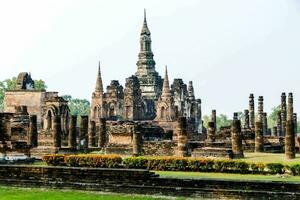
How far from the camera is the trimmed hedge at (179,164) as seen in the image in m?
15.7

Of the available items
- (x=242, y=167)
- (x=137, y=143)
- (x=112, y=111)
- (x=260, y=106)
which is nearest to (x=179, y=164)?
(x=242, y=167)

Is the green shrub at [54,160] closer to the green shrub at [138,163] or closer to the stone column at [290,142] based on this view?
the green shrub at [138,163]

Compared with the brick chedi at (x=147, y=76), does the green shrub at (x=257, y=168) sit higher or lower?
lower

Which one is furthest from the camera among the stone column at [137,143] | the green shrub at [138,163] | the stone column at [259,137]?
the stone column at [259,137]

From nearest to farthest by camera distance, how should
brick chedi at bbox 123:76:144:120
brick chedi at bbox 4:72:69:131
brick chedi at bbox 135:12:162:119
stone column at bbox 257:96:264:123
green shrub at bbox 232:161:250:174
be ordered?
green shrub at bbox 232:161:250:174
stone column at bbox 257:96:264:123
brick chedi at bbox 4:72:69:131
brick chedi at bbox 123:76:144:120
brick chedi at bbox 135:12:162:119

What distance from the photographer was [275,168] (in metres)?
15.6

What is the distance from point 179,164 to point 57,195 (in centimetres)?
611

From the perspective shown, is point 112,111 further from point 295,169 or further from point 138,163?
point 295,169

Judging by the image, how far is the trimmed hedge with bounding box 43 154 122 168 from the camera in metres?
17.9

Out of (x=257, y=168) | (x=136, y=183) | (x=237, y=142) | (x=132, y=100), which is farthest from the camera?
(x=132, y=100)

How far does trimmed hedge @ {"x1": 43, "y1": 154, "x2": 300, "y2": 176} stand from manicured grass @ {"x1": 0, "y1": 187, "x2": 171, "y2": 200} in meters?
5.04

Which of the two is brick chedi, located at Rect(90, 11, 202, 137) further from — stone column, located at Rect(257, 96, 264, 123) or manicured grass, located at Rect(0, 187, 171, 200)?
manicured grass, located at Rect(0, 187, 171, 200)

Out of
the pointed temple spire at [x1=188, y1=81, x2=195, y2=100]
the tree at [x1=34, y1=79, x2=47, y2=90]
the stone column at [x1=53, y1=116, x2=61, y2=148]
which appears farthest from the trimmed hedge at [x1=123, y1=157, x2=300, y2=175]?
the tree at [x1=34, y1=79, x2=47, y2=90]

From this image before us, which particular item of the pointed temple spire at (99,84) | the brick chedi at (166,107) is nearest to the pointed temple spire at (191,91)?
the brick chedi at (166,107)
